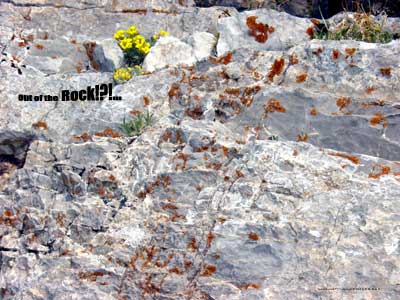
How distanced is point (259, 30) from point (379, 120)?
8.97ft

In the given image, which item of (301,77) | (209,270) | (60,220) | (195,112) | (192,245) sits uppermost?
(301,77)

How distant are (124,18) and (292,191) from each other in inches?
203

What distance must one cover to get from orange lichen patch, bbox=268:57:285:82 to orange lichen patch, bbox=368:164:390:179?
1.96 metres

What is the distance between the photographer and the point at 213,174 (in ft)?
20.1

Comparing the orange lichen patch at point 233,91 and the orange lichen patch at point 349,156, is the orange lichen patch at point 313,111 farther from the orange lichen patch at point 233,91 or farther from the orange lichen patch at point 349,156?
the orange lichen patch at point 233,91

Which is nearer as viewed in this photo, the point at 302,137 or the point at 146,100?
the point at 302,137

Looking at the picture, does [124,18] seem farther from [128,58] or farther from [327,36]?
[327,36]

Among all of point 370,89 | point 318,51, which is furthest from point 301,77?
point 370,89

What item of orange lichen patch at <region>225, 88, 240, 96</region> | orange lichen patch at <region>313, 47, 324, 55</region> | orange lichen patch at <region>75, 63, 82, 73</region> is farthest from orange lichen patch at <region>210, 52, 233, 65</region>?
orange lichen patch at <region>75, 63, 82, 73</region>

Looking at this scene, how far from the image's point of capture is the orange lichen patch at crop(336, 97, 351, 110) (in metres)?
6.71

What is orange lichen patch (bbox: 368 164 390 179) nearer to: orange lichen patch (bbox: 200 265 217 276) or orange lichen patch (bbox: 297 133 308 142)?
orange lichen patch (bbox: 297 133 308 142)

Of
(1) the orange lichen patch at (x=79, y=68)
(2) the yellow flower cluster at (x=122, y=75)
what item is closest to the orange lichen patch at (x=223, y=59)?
(2) the yellow flower cluster at (x=122, y=75)

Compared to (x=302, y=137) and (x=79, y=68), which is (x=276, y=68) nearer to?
(x=302, y=137)

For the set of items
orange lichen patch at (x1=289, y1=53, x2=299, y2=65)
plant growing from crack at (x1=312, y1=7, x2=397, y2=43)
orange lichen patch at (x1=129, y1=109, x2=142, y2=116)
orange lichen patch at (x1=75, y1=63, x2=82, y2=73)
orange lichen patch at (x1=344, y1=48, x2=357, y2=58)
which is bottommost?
orange lichen patch at (x1=75, y1=63, x2=82, y2=73)
